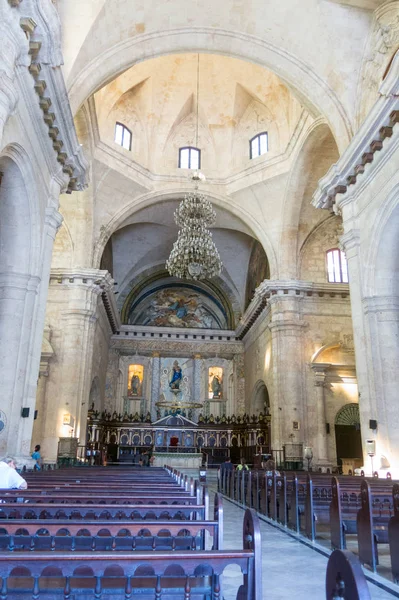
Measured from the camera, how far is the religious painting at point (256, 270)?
23.3 metres

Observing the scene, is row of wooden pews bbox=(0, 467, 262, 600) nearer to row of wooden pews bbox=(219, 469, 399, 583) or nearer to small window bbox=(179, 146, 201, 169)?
row of wooden pews bbox=(219, 469, 399, 583)

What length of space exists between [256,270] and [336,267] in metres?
4.92

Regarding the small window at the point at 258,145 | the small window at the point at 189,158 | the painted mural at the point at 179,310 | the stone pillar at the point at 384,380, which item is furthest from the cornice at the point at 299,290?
the painted mural at the point at 179,310

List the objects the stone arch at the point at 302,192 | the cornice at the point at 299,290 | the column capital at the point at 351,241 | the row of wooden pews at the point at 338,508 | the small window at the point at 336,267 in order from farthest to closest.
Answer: the small window at the point at 336,267 < the cornice at the point at 299,290 < the stone arch at the point at 302,192 < the column capital at the point at 351,241 < the row of wooden pews at the point at 338,508

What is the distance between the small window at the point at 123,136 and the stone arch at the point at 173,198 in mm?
2148

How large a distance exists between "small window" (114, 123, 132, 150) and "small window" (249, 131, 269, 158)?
5.14 meters

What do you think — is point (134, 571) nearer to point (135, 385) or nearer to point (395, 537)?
point (395, 537)

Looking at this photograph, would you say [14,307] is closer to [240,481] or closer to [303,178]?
[240,481]

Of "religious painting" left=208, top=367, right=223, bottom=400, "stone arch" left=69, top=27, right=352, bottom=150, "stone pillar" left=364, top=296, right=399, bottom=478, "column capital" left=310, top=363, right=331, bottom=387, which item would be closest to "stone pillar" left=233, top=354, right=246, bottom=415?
"religious painting" left=208, top=367, right=223, bottom=400

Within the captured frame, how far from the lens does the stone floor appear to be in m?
4.39

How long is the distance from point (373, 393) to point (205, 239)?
5.83 metres

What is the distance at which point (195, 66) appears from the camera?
20266 millimetres

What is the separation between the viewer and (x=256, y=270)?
25.1 metres

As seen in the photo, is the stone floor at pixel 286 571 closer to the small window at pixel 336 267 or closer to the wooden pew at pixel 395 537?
the wooden pew at pixel 395 537
